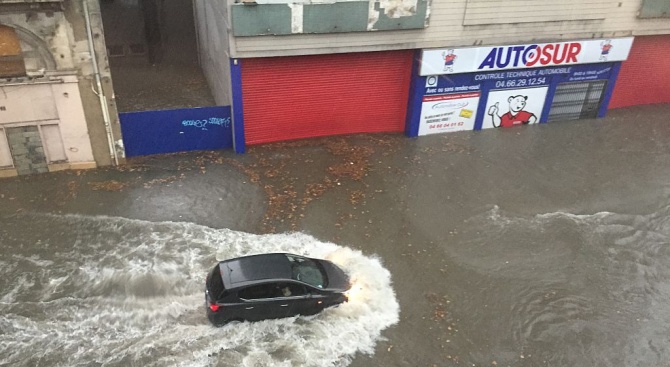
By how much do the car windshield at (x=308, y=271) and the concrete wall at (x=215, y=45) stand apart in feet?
26.0

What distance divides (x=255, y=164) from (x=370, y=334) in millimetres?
8268

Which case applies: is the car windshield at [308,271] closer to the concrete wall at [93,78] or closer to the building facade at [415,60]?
the building facade at [415,60]

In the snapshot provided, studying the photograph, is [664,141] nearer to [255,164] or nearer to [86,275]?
[255,164]

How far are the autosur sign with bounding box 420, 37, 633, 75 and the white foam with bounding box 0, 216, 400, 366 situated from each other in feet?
27.9

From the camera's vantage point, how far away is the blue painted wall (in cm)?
1694

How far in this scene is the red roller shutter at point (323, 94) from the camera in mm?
17766

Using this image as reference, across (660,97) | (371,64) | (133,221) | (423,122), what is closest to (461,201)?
(423,122)

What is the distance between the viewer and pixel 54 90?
15.2m

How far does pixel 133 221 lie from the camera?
47.3 ft

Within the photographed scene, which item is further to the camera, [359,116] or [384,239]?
[359,116]

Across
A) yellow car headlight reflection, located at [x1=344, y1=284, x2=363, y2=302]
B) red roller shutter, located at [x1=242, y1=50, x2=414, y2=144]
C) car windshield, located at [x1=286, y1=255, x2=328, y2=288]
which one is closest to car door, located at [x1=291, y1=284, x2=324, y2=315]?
car windshield, located at [x1=286, y1=255, x2=328, y2=288]

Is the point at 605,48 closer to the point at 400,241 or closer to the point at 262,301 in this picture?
the point at 400,241

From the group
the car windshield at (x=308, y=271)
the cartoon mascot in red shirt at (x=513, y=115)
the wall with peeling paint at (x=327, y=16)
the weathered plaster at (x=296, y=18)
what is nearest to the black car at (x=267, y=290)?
the car windshield at (x=308, y=271)

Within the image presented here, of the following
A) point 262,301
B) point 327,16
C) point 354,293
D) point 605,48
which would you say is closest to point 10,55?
point 327,16
